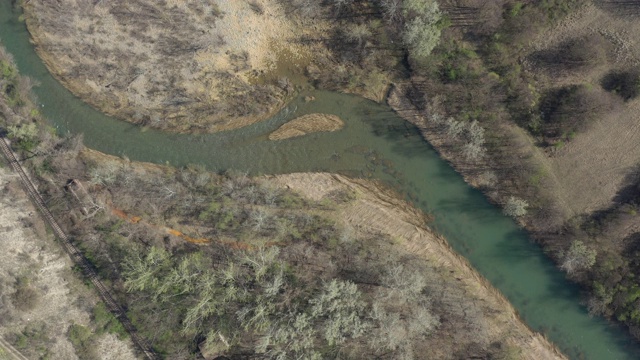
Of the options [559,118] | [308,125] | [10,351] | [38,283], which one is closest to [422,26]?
[308,125]

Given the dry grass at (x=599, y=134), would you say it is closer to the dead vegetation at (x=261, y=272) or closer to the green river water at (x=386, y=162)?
the green river water at (x=386, y=162)

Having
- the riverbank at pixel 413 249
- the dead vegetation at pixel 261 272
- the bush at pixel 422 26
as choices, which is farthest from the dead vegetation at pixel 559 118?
the dead vegetation at pixel 261 272

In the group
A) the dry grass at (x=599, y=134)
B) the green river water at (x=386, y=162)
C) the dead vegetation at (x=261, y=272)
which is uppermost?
the dry grass at (x=599, y=134)

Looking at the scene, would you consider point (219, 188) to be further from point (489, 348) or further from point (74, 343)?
point (489, 348)

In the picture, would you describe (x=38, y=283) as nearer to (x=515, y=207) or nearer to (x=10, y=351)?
(x=10, y=351)

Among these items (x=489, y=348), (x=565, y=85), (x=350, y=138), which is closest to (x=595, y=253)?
(x=489, y=348)

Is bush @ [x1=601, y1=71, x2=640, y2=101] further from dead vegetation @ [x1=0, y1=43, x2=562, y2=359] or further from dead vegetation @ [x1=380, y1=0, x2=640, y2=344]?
dead vegetation @ [x1=0, y1=43, x2=562, y2=359]
